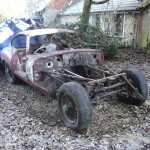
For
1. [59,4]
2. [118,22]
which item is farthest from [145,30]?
[59,4]

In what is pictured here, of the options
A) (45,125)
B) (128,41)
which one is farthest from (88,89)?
(128,41)

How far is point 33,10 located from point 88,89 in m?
27.7

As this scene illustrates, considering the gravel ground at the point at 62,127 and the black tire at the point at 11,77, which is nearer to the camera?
the gravel ground at the point at 62,127

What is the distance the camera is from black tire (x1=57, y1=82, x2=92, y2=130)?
5059 mm

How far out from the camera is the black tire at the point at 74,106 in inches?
199

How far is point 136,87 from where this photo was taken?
632cm

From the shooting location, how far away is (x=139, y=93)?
6246mm

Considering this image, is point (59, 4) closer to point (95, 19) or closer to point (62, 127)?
point (95, 19)

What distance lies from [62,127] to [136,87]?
1994 mm

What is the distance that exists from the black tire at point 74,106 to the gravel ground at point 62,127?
20cm

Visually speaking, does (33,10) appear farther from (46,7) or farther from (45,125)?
(45,125)

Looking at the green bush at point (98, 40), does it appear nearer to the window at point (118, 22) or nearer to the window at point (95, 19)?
the window at point (118, 22)

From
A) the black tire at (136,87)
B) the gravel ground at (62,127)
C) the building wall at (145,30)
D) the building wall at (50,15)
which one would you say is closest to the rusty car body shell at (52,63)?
the gravel ground at (62,127)

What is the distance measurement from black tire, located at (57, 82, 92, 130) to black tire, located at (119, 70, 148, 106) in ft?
5.09
